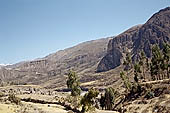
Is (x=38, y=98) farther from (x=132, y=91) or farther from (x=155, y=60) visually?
(x=155, y=60)

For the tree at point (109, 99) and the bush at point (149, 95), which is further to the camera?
the tree at point (109, 99)

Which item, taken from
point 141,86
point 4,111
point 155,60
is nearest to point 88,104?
point 4,111

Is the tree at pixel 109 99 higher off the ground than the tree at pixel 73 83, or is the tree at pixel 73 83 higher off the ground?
the tree at pixel 73 83

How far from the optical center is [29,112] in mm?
45375

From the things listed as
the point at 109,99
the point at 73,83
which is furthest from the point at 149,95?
the point at 73,83

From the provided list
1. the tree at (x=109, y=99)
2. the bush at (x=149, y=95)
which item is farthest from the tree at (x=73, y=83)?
the bush at (x=149, y=95)

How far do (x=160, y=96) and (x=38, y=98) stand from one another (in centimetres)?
4471

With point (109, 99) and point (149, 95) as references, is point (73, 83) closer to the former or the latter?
point (109, 99)

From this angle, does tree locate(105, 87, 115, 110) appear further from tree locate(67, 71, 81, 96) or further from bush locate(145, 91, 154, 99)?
tree locate(67, 71, 81, 96)

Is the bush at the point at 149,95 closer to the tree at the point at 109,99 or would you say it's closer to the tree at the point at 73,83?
the tree at the point at 109,99

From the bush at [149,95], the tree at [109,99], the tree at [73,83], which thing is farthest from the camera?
the tree at [109,99]

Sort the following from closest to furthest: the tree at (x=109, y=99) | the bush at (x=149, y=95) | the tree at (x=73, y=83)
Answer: the tree at (x=73, y=83)
the bush at (x=149, y=95)
the tree at (x=109, y=99)

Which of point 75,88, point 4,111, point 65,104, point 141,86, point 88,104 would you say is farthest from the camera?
point 141,86

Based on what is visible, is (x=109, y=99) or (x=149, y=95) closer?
(x=149, y=95)
